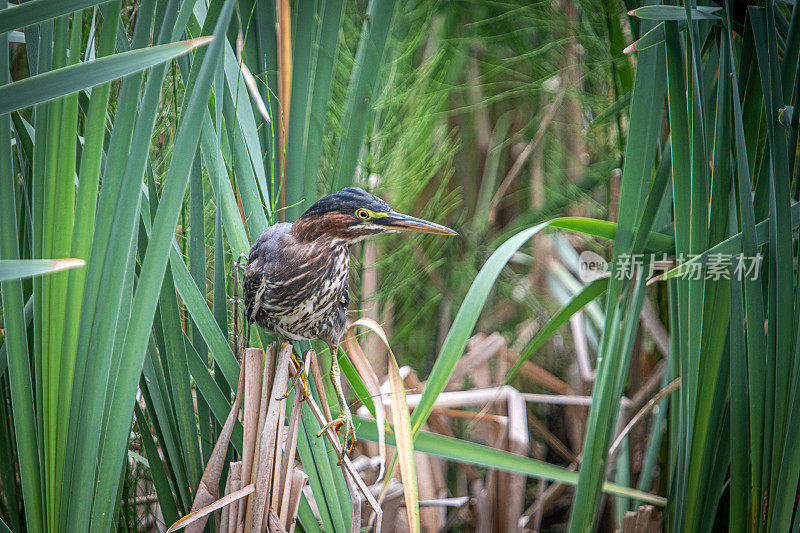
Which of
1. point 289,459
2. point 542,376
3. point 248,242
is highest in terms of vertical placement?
point 248,242

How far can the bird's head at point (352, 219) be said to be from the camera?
94cm

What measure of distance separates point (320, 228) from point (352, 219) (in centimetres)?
6

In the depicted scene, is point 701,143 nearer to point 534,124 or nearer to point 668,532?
point 668,532

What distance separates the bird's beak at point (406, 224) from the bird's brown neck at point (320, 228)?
0.06 m

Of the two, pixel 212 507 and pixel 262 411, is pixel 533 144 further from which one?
pixel 212 507

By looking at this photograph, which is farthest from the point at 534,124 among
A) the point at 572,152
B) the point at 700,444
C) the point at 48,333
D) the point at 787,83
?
the point at 48,333

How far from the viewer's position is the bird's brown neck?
3.19 feet

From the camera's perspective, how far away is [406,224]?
936 mm

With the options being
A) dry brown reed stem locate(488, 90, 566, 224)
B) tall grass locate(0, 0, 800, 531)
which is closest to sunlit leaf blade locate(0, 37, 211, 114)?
tall grass locate(0, 0, 800, 531)

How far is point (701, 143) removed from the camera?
921 mm

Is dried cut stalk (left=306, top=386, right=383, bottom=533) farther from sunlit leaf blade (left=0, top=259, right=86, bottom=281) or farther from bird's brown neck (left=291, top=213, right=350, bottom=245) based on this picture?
sunlit leaf blade (left=0, top=259, right=86, bottom=281)

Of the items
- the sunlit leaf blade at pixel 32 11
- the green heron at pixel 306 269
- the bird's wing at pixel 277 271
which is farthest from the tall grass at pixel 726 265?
the sunlit leaf blade at pixel 32 11

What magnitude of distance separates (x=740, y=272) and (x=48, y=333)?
0.99 metres

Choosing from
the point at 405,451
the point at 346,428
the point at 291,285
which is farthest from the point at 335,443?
the point at 291,285
